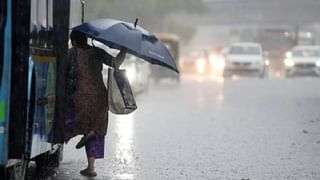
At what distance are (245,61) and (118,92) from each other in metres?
31.5

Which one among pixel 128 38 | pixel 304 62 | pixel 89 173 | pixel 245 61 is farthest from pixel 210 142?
pixel 304 62

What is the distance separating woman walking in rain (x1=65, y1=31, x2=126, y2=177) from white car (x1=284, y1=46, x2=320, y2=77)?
1314 inches

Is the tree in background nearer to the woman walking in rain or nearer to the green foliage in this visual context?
the green foliage

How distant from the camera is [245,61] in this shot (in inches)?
1575

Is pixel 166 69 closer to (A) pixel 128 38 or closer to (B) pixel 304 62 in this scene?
(B) pixel 304 62

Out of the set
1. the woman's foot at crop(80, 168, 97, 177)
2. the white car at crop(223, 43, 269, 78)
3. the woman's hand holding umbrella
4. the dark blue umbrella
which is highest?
the white car at crop(223, 43, 269, 78)

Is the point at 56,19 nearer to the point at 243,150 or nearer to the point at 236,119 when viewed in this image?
the point at 243,150

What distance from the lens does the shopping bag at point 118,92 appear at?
351 inches

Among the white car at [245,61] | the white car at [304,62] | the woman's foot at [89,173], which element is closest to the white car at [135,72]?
the white car at [245,61]

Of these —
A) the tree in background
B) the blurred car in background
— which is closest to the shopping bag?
the tree in background

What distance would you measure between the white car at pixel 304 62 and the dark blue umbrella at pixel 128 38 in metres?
33.0

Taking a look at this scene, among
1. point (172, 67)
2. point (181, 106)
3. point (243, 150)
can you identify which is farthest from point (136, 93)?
point (172, 67)

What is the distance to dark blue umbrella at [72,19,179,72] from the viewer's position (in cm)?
883

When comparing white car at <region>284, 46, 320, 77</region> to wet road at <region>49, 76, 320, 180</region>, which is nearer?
wet road at <region>49, 76, 320, 180</region>
